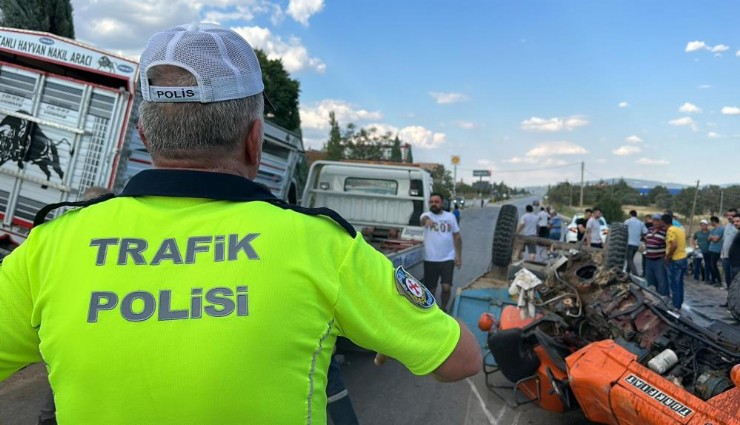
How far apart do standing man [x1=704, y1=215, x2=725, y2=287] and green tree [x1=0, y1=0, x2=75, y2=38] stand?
16.4 meters

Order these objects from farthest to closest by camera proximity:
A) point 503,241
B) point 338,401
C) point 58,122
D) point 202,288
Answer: point 503,241 < point 58,122 < point 338,401 < point 202,288

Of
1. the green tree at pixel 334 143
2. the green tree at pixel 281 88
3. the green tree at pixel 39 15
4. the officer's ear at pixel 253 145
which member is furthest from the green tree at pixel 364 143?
the officer's ear at pixel 253 145

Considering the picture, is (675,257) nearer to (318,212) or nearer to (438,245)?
(438,245)

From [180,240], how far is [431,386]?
14.4 ft

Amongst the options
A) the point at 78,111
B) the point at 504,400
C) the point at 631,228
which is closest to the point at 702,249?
the point at 631,228

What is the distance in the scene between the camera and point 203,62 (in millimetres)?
1030

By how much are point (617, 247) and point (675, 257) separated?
155cm

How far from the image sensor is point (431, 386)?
4910 millimetres

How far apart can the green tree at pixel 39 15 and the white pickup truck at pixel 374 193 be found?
8.18 meters

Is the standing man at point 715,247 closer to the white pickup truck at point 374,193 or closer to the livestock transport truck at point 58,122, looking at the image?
the white pickup truck at point 374,193

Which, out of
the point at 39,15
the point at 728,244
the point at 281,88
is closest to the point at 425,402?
the point at 728,244

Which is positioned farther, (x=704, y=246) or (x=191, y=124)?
(x=704, y=246)

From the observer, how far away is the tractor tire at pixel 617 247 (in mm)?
7934

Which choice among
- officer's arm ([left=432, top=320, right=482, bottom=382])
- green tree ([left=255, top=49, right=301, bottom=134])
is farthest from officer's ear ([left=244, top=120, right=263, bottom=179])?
green tree ([left=255, top=49, right=301, bottom=134])
